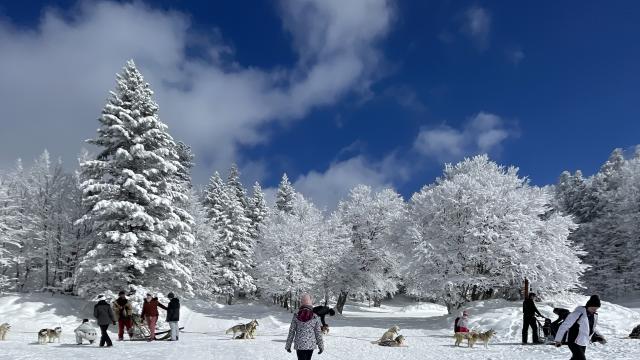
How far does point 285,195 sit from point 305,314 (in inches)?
2285

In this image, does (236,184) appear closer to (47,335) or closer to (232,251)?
(232,251)

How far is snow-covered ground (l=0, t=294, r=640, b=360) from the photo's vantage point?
14.1 m

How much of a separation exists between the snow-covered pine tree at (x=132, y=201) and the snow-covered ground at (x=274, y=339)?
10.3ft

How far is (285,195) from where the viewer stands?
66.2 m

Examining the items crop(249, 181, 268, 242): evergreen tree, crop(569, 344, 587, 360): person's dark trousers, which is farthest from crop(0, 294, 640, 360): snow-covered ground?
crop(249, 181, 268, 242): evergreen tree

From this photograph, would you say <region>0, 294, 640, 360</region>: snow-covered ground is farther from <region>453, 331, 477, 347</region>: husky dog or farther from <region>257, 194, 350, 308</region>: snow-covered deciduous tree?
<region>257, 194, 350, 308</region>: snow-covered deciduous tree

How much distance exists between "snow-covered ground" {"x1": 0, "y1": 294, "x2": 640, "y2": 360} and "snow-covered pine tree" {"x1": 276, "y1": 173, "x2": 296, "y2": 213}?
30620 mm

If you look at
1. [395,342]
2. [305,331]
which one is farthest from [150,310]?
[305,331]

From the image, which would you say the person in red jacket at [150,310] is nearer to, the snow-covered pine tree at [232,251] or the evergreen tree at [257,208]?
the snow-covered pine tree at [232,251]

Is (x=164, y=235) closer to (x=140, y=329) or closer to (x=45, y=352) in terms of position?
(x=140, y=329)

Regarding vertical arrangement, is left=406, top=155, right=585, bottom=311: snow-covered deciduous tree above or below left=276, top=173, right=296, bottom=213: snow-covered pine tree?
below

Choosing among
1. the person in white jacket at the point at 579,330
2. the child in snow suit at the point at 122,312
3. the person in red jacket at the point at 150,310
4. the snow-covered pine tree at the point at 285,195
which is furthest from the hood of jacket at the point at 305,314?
the snow-covered pine tree at the point at 285,195

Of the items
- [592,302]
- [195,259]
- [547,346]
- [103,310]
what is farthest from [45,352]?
[195,259]

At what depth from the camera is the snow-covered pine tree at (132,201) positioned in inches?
946
